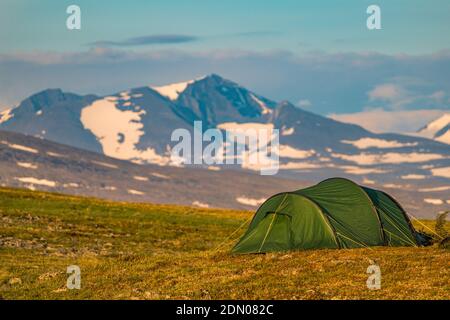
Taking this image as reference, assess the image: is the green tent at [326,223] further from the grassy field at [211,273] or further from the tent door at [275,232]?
the grassy field at [211,273]

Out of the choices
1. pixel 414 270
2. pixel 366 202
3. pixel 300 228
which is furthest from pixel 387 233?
pixel 414 270

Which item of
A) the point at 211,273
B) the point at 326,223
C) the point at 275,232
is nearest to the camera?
the point at 211,273

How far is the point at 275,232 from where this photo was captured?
40.4 m

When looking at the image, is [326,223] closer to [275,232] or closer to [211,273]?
[275,232]

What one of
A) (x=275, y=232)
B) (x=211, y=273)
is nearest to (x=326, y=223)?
(x=275, y=232)

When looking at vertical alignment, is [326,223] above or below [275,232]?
above

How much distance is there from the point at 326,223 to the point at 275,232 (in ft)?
8.44

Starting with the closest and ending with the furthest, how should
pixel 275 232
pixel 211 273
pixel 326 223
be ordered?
pixel 211 273 → pixel 326 223 → pixel 275 232

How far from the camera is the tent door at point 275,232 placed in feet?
131

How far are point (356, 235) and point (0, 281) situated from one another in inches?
652

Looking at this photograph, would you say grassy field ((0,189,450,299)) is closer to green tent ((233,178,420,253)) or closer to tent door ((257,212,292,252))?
tent door ((257,212,292,252))

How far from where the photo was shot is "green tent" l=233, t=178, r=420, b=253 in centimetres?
3956

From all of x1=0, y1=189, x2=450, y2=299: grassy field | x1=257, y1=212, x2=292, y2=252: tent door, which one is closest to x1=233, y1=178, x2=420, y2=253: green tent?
x1=257, y1=212, x2=292, y2=252: tent door
